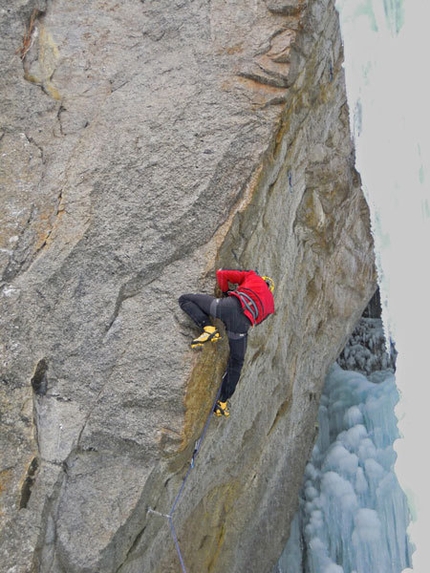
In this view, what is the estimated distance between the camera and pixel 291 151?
5672 millimetres

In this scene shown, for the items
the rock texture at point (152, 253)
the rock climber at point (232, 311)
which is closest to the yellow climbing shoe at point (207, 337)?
the rock climber at point (232, 311)

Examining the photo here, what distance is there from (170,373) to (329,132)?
3335mm

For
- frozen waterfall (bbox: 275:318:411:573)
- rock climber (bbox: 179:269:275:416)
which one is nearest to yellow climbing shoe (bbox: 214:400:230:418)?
rock climber (bbox: 179:269:275:416)

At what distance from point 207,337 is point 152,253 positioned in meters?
0.88

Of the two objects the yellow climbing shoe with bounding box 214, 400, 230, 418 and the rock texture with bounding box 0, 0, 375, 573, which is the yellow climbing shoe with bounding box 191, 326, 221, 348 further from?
A: the yellow climbing shoe with bounding box 214, 400, 230, 418

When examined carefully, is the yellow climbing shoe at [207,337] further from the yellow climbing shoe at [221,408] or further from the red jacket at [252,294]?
the yellow climbing shoe at [221,408]

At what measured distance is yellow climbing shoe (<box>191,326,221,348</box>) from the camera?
446cm

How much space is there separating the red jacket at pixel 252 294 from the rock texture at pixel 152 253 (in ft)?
0.83

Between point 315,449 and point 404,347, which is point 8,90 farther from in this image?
point 315,449

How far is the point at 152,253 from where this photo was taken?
493 cm

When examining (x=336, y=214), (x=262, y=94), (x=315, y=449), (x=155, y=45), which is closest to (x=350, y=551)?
(x=315, y=449)

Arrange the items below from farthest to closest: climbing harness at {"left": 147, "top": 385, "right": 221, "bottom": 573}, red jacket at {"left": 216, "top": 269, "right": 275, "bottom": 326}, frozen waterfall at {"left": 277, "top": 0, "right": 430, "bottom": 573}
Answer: frozen waterfall at {"left": 277, "top": 0, "right": 430, "bottom": 573} → climbing harness at {"left": 147, "top": 385, "right": 221, "bottom": 573} → red jacket at {"left": 216, "top": 269, "right": 275, "bottom": 326}

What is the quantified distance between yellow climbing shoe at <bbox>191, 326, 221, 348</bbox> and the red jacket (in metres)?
0.26

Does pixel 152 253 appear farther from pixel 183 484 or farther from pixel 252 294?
pixel 183 484
